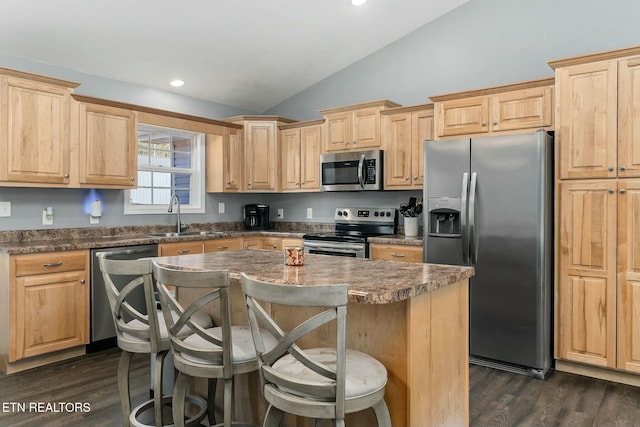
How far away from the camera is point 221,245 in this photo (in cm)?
473

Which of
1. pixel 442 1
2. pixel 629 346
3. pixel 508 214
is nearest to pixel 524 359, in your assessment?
pixel 629 346

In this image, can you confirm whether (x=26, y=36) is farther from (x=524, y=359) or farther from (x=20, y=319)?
(x=524, y=359)

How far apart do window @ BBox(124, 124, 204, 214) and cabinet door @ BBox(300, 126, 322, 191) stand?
120 cm

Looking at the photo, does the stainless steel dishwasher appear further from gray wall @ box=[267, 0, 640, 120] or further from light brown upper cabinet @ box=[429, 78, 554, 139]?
gray wall @ box=[267, 0, 640, 120]

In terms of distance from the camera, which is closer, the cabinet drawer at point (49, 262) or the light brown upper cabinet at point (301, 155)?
the cabinet drawer at point (49, 262)

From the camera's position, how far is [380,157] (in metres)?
4.59

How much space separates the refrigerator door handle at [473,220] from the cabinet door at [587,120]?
0.61 m

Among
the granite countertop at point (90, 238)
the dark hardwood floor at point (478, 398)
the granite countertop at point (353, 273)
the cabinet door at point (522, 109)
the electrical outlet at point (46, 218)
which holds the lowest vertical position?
the dark hardwood floor at point (478, 398)

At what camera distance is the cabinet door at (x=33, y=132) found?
3410 mm

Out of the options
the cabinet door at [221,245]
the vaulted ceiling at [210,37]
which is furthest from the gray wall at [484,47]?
the cabinet door at [221,245]

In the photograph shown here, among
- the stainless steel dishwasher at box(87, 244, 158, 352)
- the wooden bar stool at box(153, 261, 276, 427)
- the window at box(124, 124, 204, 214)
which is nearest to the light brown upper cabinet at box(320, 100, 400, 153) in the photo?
the window at box(124, 124, 204, 214)

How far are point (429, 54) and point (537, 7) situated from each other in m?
1.06

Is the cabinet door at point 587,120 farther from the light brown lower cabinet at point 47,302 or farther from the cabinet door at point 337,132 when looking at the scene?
the light brown lower cabinet at point 47,302

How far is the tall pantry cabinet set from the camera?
303cm
